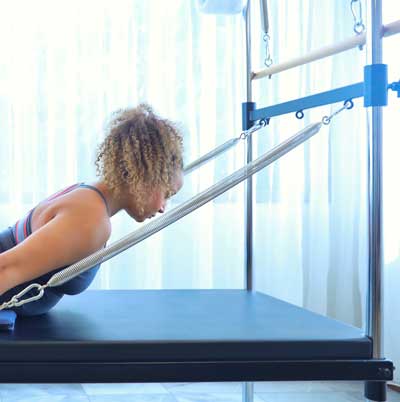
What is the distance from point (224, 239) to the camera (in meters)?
2.74

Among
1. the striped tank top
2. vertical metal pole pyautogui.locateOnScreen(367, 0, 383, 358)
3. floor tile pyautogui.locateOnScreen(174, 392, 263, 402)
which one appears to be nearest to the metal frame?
vertical metal pole pyautogui.locateOnScreen(367, 0, 383, 358)

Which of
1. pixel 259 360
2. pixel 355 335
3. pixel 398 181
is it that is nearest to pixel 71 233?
pixel 259 360

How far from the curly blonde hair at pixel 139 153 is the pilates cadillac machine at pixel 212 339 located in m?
0.14

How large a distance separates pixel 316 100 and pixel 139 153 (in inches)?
16.3

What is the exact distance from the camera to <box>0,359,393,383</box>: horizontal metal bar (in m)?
1.15

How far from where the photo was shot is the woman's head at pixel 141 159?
1382 mm

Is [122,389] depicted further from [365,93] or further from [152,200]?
[365,93]

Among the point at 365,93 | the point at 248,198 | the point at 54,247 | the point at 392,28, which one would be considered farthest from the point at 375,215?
the point at 248,198

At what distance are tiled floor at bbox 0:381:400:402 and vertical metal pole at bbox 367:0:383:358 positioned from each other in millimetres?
1288

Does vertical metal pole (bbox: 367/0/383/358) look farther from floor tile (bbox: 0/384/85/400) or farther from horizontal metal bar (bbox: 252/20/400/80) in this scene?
floor tile (bbox: 0/384/85/400)

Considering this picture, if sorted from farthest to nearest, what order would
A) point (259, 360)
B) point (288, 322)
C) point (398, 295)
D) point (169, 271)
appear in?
point (169, 271)
point (398, 295)
point (288, 322)
point (259, 360)

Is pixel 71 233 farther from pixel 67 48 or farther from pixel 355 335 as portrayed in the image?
pixel 67 48

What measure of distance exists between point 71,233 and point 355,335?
0.52 metres

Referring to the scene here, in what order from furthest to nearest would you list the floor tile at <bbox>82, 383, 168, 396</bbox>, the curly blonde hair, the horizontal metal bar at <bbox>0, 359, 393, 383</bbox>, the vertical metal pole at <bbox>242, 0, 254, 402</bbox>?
the floor tile at <bbox>82, 383, 168, 396</bbox> → the vertical metal pole at <bbox>242, 0, 254, 402</bbox> → the curly blonde hair → the horizontal metal bar at <bbox>0, 359, 393, 383</bbox>
